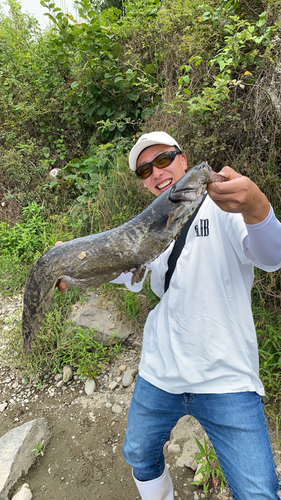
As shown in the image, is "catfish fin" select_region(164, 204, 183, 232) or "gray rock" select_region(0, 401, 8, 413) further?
"gray rock" select_region(0, 401, 8, 413)

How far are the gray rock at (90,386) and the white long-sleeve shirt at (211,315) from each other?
144 centimetres

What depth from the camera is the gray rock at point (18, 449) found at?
7.23ft

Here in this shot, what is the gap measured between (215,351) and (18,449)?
1.99 metres

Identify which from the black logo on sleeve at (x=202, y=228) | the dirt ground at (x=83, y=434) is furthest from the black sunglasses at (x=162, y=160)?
the dirt ground at (x=83, y=434)

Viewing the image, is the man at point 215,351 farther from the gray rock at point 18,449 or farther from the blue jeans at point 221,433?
the gray rock at point 18,449

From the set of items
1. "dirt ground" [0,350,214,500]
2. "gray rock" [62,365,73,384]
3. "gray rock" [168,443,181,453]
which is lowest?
"gray rock" [168,443,181,453]

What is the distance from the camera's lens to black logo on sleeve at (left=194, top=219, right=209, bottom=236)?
166 cm

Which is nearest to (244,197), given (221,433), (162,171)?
(162,171)

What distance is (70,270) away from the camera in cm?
171

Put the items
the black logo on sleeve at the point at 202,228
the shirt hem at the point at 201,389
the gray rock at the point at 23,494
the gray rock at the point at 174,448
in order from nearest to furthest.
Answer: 1. the shirt hem at the point at 201,389
2. the black logo on sleeve at the point at 202,228
3. the gray rock at the point at 23,494
4. the gray rock at the point at 174,448

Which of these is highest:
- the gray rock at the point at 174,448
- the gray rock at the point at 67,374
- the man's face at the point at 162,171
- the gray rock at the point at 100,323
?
the man's face at the point at 162,171

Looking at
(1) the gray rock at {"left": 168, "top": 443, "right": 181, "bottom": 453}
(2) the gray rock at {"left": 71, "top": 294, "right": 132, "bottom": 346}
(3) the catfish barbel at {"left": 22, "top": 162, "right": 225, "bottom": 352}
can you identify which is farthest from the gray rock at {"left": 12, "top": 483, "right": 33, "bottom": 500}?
(3) the catfish barbel at {"left": 22, "top": 162, "right": 225, "bottom": 352}

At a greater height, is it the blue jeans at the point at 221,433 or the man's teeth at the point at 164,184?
the man's teeth at the point at 164,184

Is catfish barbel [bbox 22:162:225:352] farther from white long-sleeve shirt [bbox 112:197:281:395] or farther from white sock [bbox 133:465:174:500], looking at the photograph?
white sock [bbox 133:465:174:500]
